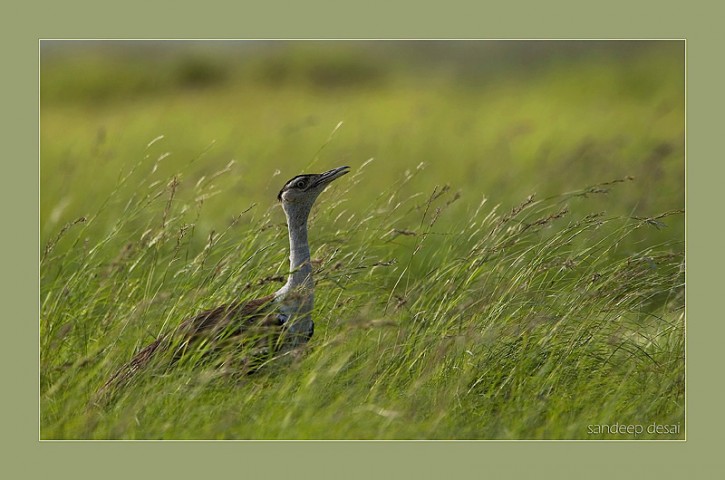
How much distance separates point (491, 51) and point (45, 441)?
3.46m

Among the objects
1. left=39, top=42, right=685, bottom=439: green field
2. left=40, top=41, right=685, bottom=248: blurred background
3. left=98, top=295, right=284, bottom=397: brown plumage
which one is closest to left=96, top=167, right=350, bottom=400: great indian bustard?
left=98, top=295, right=284, bottom=397: brown plumage

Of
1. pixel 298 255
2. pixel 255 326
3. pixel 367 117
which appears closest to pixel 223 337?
pixel 255 326

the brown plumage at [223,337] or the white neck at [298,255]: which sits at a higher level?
the white neck at [298,255]

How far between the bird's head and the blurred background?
2.05ft

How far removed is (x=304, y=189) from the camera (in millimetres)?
5590

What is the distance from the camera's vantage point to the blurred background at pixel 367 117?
6.33 metres

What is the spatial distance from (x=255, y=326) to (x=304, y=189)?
0.83 meters

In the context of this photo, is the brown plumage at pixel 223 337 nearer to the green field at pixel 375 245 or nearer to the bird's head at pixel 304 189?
the green field at pixel 375 245

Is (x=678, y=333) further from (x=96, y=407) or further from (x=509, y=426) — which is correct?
(x=96, y=407)

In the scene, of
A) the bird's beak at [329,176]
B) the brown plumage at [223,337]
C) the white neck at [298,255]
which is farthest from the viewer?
the bird's beak at [329,176]

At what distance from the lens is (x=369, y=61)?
21.6 feet

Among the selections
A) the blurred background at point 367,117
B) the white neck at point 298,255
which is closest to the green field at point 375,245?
the blurred background at point 367,117

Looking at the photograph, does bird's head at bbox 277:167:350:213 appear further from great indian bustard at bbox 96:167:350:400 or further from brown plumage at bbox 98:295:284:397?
brown plumage at bbox 98:295:284:397

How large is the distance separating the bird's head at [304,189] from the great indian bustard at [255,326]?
81mm
